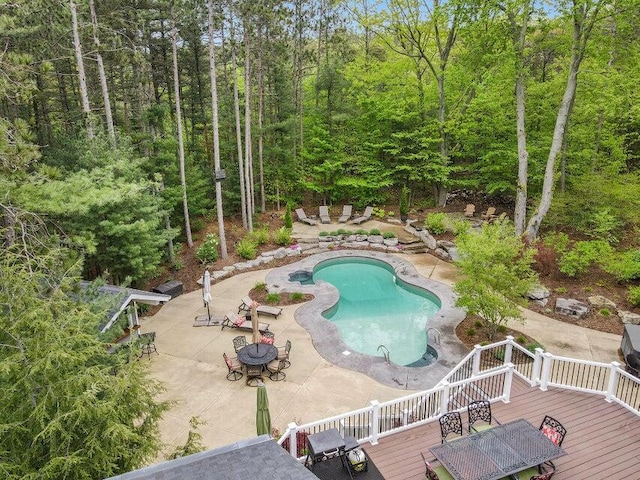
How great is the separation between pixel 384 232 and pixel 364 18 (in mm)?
12044

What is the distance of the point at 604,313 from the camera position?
42.0 ft

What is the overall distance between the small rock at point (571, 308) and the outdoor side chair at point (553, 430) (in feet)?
22.6

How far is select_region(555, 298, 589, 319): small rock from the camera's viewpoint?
12.9 m

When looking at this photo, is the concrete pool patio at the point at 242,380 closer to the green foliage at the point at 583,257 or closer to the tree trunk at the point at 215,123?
the green foliage at the point at 583,257

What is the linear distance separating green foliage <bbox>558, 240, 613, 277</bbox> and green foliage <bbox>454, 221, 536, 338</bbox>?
4347 mm

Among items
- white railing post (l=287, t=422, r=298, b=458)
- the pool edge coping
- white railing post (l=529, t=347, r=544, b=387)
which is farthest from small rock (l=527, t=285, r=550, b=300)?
white railing post (l=287, t=422, r=298, b=458)

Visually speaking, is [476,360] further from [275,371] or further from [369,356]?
[275,371]

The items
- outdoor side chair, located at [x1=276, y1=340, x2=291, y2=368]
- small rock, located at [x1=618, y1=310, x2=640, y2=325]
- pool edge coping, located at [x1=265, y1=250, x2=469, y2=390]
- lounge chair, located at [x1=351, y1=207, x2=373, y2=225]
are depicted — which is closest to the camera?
pool edge coping, located at [x1=265, y1=250, x2=469, y2=390]

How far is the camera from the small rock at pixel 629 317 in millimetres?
12232

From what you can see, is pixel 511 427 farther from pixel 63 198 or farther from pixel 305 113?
pixel 305 113

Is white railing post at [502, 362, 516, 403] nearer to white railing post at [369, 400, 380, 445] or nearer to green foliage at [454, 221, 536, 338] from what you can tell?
green foliage at [454, 221, 536, 338]

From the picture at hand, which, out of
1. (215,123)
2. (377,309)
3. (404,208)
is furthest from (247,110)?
(377,309)

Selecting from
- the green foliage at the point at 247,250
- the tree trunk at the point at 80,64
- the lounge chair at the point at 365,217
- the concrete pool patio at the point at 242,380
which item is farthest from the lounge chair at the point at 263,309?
the lounge chair at the point at 365,217

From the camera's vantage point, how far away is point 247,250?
18.3m
